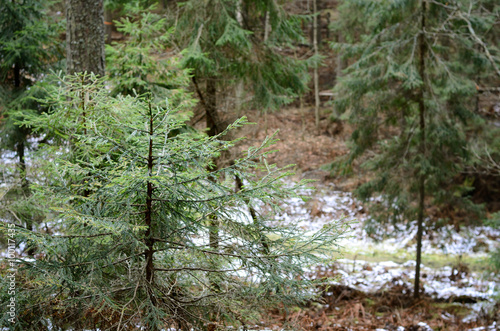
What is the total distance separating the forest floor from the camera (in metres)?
7.87

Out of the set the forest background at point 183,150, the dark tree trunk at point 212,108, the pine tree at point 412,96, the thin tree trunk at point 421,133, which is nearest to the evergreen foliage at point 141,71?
the forest background at point 183,150

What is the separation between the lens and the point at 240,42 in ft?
23.7

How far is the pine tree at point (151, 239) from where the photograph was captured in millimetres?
2559

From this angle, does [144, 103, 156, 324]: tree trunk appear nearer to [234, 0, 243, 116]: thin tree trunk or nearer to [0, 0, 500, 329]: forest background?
[0, 0, 500, 329]: forest background

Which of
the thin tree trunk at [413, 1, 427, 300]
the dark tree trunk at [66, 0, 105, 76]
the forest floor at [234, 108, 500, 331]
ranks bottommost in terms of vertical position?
the forest floor at [234, 108, 500, 331]

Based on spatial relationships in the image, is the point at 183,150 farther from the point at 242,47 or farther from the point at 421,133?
the point at 421,133

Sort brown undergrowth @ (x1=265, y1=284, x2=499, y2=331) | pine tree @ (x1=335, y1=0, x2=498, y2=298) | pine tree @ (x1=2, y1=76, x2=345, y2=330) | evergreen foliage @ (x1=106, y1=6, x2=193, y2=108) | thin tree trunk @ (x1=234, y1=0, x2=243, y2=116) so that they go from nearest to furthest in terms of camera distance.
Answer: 1. pine tree @ (x1=2, y1=76, x2=345, y2=330)
2. evergreen foliage @ (x1=106, y1=6, x2=193, y2=108)
3. brown undergrowth @ (x1=265, y1=284, x2=499, y2=331)
4. thin tree trunk @ (x1=234, y1=0, x2=243, y2=116)
5. pine tree @ (x1=335, y1=0, x2=498, y2=298)

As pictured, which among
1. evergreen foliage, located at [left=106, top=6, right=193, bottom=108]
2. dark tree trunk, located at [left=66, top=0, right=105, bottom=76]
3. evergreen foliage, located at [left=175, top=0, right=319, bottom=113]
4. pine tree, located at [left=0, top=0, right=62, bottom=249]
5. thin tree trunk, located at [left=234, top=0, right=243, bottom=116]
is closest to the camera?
dark tree trunk, located at [left=66, top=0, right=105, bottom=76]

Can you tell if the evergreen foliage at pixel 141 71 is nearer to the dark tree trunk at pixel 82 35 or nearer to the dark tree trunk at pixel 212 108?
the dark tree trunk at pixel 82 35

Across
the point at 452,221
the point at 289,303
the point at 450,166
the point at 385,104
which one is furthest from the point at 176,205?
the point at 452,221

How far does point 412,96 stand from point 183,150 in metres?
8.38

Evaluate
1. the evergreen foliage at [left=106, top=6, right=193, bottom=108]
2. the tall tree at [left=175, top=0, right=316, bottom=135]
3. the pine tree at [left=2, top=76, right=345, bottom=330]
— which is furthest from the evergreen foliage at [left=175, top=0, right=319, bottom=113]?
the pine tree at [left=2, top=76, right=345, bottom=330]

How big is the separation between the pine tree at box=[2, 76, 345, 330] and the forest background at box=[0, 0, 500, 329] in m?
0.02

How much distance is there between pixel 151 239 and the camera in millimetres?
2807
